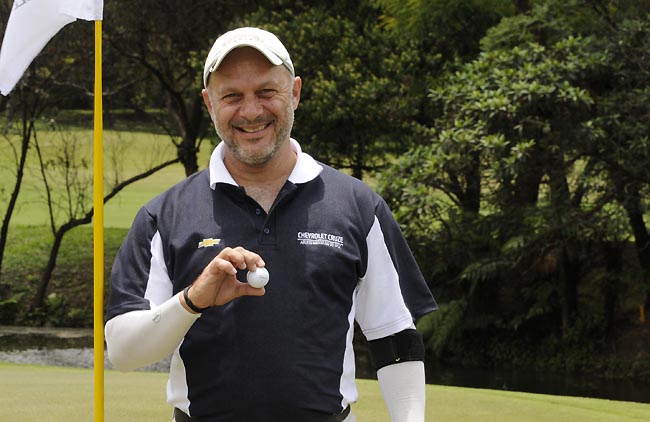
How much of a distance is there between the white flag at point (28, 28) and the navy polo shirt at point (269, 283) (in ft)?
4.36

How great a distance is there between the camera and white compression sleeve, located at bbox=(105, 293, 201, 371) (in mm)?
2598

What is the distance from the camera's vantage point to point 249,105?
282cm

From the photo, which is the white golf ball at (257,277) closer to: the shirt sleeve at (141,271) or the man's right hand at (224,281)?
the man's right hand at (224,281)

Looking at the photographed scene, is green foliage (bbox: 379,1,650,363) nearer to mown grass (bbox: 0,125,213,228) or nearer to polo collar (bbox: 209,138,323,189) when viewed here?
polo collar (bbox: 209,138,323,189)

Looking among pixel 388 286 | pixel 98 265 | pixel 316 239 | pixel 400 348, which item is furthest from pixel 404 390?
pixel 98 265

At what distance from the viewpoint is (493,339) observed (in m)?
15.8

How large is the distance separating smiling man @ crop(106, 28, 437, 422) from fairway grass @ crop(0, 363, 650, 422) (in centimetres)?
394

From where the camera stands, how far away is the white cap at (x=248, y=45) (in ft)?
9.09

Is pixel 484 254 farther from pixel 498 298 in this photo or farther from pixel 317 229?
pixel 317 229

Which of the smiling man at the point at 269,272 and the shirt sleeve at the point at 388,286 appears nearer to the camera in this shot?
the smiling man at the point at 269,272

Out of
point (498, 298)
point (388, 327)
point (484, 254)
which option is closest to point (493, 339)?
point (498, 298)

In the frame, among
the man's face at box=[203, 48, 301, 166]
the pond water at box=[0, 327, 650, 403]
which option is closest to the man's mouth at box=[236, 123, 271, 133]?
the man's face at box=[203, 48, 301, 166]

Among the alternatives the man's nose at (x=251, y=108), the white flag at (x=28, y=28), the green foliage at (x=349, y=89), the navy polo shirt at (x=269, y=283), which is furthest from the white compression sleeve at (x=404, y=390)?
the green foliage at (x=349, y=89)

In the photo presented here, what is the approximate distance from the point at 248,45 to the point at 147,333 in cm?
77
